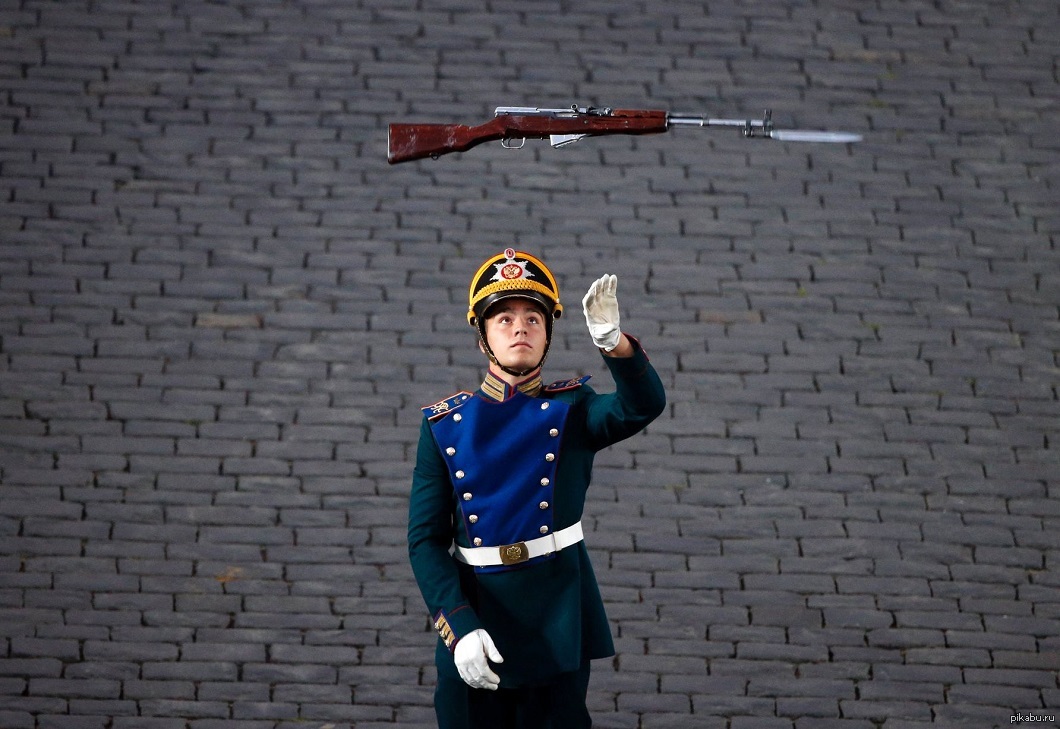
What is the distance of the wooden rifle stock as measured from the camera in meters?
4.12

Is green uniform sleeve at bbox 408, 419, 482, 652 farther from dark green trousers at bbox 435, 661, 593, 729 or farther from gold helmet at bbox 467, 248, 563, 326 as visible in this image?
gold helmet at bbox 467, 248, 563, 326

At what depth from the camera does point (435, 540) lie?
408 centimetres

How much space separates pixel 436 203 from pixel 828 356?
1.97 m

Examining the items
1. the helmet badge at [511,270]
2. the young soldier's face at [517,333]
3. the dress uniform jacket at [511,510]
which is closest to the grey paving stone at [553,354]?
the dress uniform jacket at [511,510]

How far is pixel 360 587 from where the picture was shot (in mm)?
6012

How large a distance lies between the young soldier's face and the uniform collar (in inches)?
2.2

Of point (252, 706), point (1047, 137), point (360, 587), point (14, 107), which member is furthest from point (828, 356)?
point (14, 107)

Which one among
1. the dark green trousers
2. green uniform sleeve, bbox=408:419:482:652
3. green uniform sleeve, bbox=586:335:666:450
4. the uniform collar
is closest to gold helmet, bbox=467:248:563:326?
the uniform collar

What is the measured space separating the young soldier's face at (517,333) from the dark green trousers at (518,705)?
81 cm

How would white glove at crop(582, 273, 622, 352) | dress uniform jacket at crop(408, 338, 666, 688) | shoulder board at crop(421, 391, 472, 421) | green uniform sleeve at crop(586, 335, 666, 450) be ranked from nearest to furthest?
white glove at crop(582, 273, 622, 352)
green uniform sleeve at crop(586, 335, 666, 450)
dress uniform jacket at crop(408, 338, 666, 688)
shoulder board at crop(421, 391, 472, 421)

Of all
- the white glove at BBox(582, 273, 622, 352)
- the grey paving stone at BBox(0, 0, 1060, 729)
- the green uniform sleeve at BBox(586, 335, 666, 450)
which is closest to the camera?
the white glove at BBox(582, 273, 622, 352)

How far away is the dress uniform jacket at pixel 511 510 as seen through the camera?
13.2ft

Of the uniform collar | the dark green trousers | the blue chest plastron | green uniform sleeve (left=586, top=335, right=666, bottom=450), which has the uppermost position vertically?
the uniform collar

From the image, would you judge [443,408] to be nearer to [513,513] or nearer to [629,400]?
[513,513]
